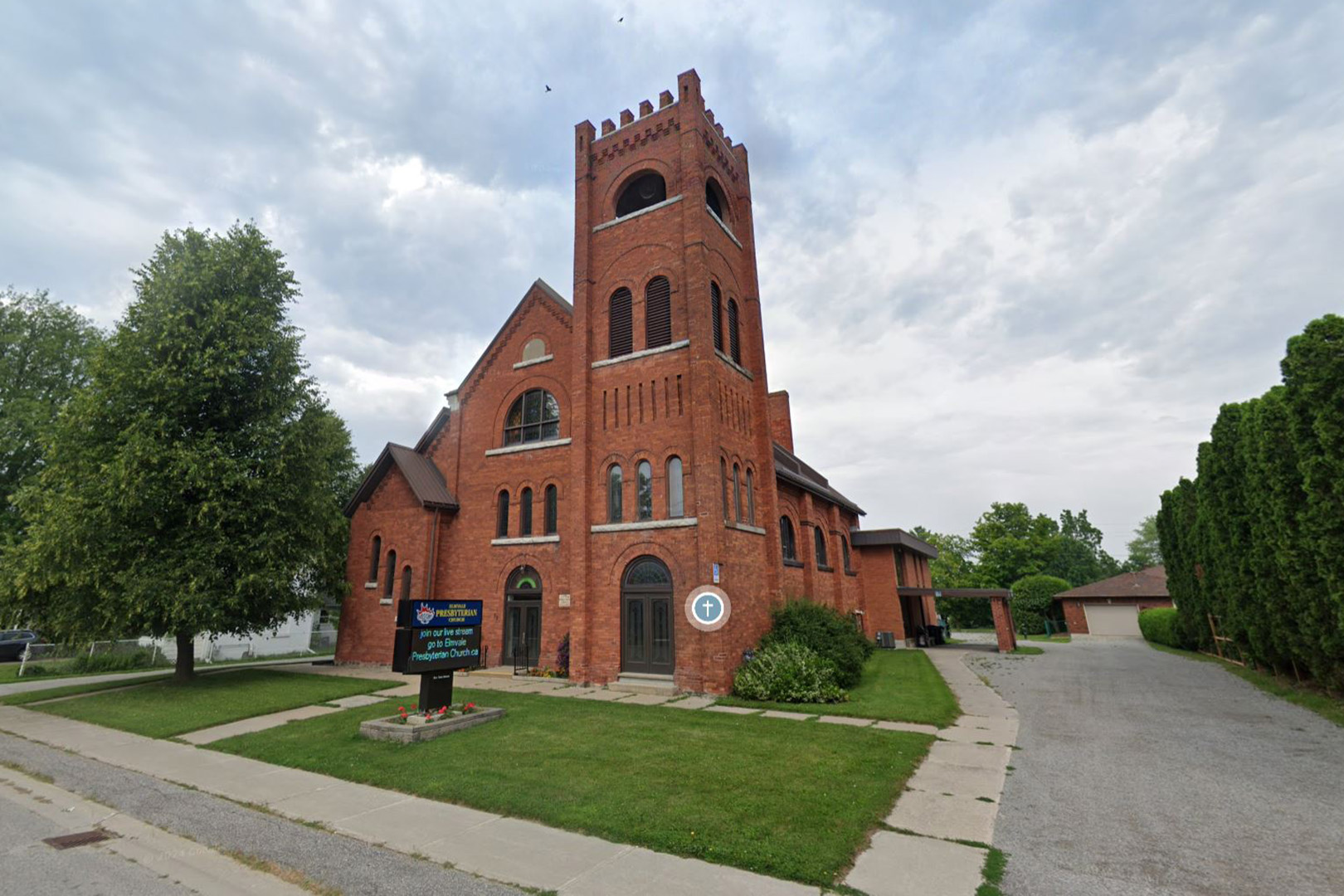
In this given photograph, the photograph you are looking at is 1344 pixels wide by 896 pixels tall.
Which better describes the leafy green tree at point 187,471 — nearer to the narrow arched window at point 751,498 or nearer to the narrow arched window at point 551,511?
the narrow arched window at point 551,511

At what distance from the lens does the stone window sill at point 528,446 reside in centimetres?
2027

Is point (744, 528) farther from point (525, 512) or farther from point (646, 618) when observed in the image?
point (525, 512)

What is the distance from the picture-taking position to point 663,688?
15898 mm

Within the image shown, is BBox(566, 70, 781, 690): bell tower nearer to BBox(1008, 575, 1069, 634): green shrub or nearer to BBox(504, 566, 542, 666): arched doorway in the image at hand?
BBox(504, 566, 542, 666): arched doorway

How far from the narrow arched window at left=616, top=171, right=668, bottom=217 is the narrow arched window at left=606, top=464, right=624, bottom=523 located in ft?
30.0

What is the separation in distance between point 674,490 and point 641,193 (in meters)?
11.1

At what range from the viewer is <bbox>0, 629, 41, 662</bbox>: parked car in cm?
2800

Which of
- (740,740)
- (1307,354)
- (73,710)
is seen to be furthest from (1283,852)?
(73,710)

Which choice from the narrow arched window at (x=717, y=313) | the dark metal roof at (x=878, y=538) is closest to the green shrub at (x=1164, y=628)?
the dark metal roof at (x=878, y=538)

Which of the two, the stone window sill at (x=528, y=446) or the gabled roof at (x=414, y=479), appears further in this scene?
the gabled roof at (x=414, y=479)

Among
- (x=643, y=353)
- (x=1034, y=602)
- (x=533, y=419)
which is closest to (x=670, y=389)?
(x=643, y=353)

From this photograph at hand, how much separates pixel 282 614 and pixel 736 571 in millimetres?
14588

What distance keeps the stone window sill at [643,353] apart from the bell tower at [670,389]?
2.3 inches

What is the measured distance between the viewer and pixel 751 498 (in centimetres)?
1911
